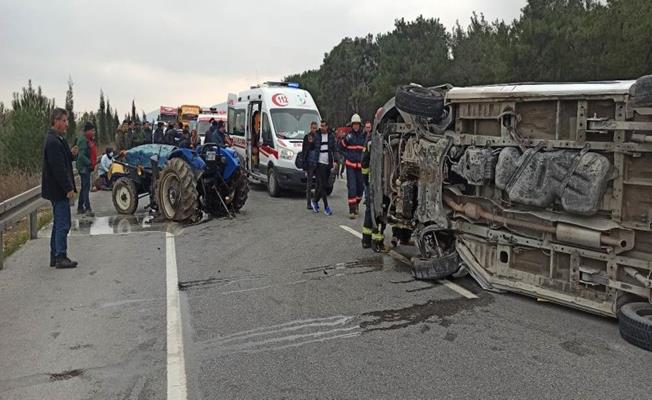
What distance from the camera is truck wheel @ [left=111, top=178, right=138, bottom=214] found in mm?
12000

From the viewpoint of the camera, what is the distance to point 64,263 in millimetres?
7527

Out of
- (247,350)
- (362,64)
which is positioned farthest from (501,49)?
(362,64)

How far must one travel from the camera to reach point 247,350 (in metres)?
4.70

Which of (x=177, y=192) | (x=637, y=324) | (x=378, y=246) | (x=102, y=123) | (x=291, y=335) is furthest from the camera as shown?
(x=102, y=123)

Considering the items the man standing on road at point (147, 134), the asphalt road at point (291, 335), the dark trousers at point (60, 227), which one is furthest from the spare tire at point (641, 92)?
the man standing on road at point (147, 134)

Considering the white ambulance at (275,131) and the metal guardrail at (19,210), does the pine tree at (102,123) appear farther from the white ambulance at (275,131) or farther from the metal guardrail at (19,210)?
the metal guardrail at (19,210)

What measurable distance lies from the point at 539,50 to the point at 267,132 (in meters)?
14.5

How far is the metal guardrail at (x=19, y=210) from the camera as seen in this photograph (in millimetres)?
7906

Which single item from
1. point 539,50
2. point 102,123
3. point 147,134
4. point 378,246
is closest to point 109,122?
point 102,123

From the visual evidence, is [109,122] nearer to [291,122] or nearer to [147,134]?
[147,134]

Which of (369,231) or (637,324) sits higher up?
(369,231)

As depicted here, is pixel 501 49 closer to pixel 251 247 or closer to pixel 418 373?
pixel 251 247

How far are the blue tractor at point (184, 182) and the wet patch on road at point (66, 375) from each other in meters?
6.45

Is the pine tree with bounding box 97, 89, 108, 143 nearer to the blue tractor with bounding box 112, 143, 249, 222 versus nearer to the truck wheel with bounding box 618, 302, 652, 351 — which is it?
the blue tractor with bounding box 112, 143, 249, 222
